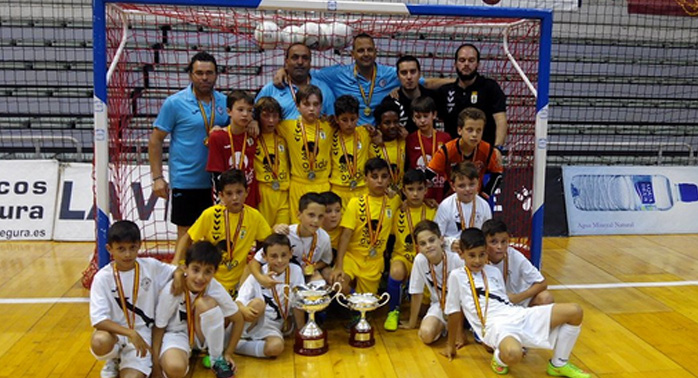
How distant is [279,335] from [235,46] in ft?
16.5

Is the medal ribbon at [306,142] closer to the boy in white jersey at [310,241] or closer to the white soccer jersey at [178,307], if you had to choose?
the boy in white jersey at [310,241]

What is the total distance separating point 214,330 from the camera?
10.0 feet

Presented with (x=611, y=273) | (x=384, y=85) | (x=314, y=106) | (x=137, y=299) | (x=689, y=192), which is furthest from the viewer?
(x=689, y=192)

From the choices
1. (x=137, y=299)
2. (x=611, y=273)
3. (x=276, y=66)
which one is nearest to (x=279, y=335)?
(x=137, y=299)

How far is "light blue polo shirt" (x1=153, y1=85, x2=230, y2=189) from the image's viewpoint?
12.9ft

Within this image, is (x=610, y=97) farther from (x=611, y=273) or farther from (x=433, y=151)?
(x=433, y=151)

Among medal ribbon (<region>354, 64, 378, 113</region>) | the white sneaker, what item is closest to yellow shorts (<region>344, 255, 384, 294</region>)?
medal ribbon (<region>354, 64, 378, 113</region>)

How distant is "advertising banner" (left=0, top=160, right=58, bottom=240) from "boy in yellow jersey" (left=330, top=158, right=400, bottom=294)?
3.60 meters

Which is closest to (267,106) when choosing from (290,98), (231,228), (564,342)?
(290,98)

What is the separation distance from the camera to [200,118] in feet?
13.0

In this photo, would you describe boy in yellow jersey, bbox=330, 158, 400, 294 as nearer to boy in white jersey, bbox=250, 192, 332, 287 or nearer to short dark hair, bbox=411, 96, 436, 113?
boy in white jersey, bbox=250, 192, 332, 287

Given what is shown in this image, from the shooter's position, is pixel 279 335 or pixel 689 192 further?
pixel 689 192

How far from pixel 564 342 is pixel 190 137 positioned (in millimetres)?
2669

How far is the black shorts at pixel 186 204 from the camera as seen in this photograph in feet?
13.3
